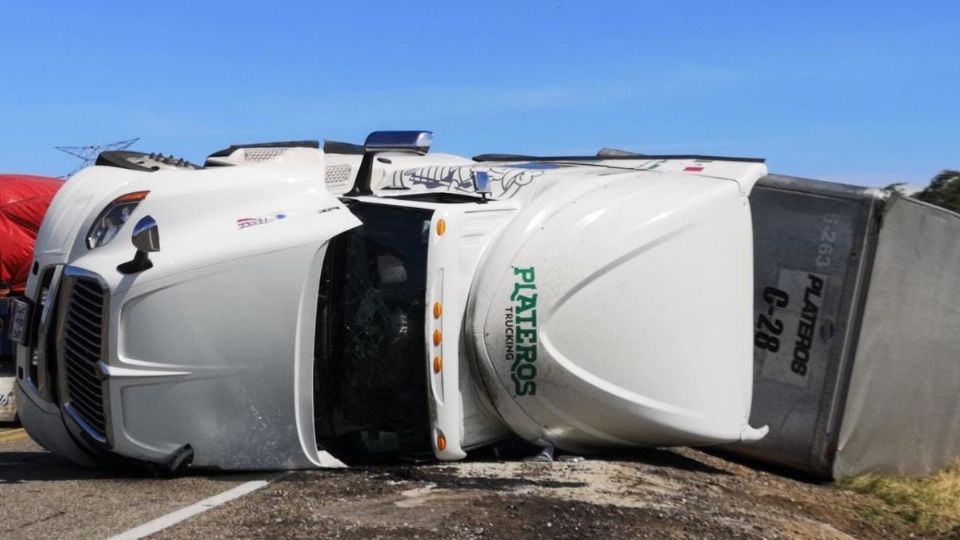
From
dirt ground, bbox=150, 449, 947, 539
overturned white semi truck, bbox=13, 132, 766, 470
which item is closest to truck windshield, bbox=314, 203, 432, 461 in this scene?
overturned white semi truck, bbox=13, 132, 766, 470

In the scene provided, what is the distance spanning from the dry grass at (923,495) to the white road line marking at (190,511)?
398cm

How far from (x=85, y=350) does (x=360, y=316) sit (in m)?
1.45

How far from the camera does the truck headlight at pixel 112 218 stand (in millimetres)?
6367

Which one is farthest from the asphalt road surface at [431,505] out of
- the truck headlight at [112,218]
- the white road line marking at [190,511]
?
the truck headlight at [112,218]

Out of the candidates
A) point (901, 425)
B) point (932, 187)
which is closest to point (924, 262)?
point (901, 425)

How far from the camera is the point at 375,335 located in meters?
6.15

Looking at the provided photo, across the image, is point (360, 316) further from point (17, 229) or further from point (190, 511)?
point (17, 229)

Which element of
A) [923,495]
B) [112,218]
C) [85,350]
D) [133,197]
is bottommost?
[923,495]

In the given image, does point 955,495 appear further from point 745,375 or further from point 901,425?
point 745,375

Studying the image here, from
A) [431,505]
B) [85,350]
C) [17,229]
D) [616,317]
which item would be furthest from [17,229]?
[431,505]

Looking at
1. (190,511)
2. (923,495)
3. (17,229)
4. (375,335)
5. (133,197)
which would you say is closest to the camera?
(190,511)

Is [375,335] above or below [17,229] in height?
above

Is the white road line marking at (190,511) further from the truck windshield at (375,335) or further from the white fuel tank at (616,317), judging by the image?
the white fuel tank at (616,317)

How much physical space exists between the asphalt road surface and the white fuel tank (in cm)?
33
